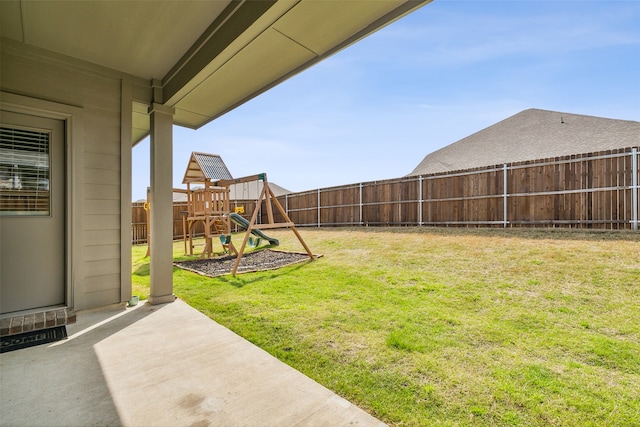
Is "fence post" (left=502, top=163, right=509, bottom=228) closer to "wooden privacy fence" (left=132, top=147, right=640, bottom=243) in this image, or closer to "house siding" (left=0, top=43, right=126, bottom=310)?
"wooden privacy fence" (left=132, top=147, right=640, bottom=243)

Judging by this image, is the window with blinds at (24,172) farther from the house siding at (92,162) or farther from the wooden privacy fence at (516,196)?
the wooden privacy fence at (516,196)

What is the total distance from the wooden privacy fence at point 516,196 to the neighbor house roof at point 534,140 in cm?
713

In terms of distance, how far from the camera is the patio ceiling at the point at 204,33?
1.98 metres

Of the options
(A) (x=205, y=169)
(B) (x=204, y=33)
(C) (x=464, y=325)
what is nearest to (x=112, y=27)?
(B) (x=204, y=33)

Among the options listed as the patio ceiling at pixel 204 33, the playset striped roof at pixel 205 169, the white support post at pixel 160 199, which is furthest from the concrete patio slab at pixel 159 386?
the playset striped roof at pixel 205 169

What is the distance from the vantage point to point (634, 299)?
3031 millimetres

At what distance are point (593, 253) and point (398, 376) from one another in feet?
14.9

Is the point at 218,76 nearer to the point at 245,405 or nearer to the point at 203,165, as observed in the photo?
the point at 245,405

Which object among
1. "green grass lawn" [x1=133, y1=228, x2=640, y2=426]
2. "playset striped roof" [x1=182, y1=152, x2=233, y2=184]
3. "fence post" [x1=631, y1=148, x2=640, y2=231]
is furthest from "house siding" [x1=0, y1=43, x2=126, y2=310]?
"fence post" [x1=631, y1=148, x2=640, y2=231]

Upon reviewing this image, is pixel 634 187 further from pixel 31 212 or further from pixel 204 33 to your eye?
pixel 31 212

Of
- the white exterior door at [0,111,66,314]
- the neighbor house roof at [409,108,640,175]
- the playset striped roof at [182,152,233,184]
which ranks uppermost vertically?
the neighbor house roof at [409,108,640,175]

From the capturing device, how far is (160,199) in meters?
3.36

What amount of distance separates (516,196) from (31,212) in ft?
28.4

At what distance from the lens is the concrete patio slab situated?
1428mm
